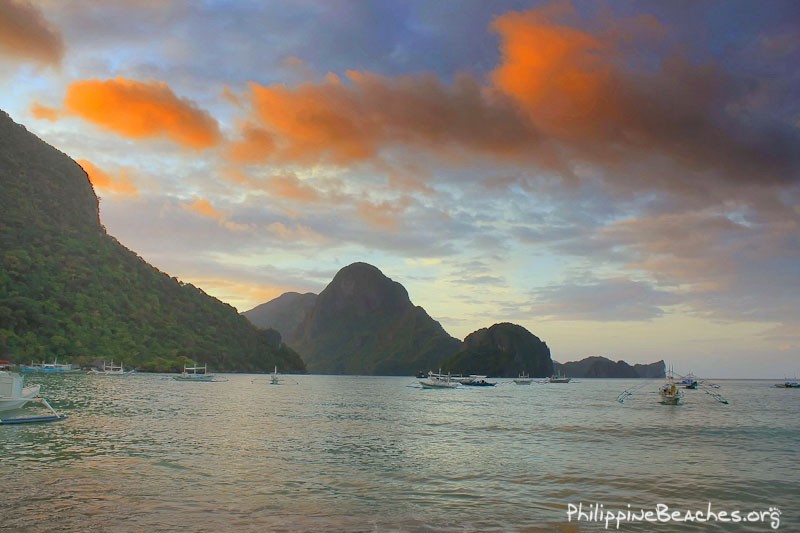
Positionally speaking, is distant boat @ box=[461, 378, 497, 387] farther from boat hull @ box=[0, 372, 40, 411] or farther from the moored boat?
boat hull @ box=[0, 372, 40, 411]

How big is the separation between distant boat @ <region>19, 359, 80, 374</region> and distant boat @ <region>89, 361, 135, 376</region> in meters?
6.54

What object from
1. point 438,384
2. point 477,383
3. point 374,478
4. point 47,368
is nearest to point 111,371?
point 47,368

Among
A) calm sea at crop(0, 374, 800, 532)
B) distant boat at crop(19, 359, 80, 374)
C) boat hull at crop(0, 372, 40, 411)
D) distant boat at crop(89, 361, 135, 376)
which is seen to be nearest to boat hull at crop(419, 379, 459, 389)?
distant boat at crop(89, 361, 135, 376)

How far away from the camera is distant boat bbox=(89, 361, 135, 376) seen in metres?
163

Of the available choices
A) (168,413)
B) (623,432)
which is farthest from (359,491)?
(168,413)

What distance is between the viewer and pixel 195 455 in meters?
31.6

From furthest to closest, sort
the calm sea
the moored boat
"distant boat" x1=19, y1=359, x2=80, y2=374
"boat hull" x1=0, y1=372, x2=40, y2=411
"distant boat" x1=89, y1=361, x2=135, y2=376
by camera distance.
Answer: the moored boat, "distant boat" x1=89, y1=361, x2=135, y2=376, "distant boat" x1=19, y1=359, x2=80, y2=374, "boat hull" x1=0, y1=372, x2=40, y2=411, the calm sea

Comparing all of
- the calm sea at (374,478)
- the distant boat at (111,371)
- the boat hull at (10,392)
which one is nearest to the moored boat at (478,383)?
the distant boat at (111,371)

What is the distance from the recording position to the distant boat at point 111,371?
535 ft

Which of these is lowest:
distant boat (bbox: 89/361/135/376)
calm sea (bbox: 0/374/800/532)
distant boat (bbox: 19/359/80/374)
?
distant boat (bbox: 89/361/135/376)

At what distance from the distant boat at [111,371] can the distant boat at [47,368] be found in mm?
6543

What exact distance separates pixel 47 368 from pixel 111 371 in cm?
1987

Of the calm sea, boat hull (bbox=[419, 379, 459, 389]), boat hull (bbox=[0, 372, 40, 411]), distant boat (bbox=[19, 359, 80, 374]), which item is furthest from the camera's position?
boat hull (bbox=[419, 379, 459, 389])

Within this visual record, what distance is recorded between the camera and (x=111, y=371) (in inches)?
6555
